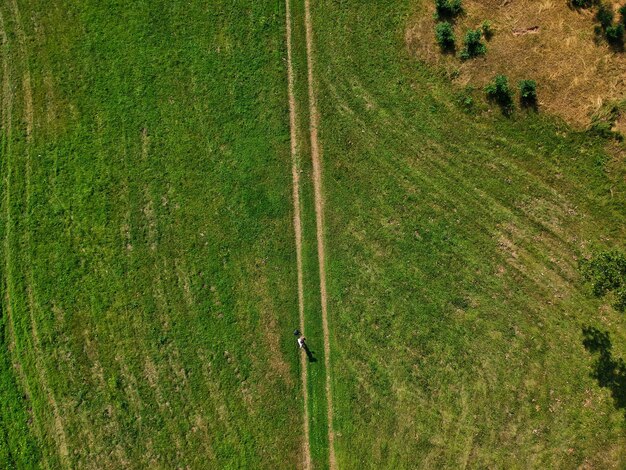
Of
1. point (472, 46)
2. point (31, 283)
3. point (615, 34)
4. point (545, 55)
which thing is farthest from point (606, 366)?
point (31, 283)

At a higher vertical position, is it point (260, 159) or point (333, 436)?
point (260, 159)

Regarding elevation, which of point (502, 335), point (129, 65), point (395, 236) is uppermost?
point (129, 65)

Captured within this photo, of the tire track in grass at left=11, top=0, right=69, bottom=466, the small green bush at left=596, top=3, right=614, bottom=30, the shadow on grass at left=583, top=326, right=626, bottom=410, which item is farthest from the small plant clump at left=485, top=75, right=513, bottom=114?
the tire track in grass at left=11, top=0, right=69, bottom=466

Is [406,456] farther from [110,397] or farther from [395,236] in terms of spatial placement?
[110,397]

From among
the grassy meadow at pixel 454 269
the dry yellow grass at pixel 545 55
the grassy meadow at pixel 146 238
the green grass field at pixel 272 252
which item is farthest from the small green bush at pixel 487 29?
the grassy meadow at pixel 146 238

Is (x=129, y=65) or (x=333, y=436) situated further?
(x=129, y=65)

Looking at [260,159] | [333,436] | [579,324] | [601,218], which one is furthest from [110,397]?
[601,218]
